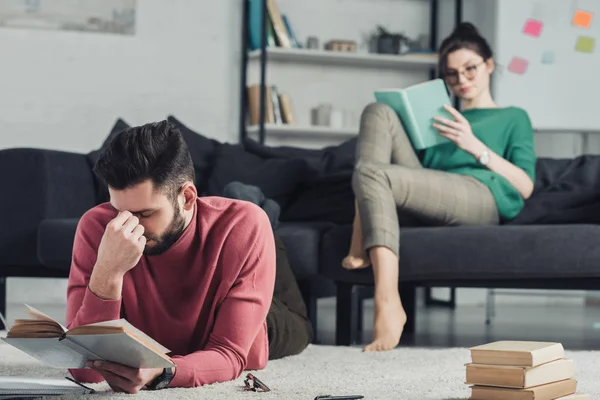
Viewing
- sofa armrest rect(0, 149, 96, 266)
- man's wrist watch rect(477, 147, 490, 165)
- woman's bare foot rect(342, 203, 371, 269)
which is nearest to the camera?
woman's bare foot rect(342, 203, 371, 269)

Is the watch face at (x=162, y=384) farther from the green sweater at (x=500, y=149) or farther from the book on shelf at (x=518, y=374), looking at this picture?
the green sweater at (x=500, y=149)

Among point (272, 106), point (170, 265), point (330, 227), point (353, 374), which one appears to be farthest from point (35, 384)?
point (272, 106)

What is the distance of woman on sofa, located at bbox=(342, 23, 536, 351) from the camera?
264 cm

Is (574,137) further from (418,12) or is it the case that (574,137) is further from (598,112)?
(418,12)

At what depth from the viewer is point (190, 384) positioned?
5.59 ft

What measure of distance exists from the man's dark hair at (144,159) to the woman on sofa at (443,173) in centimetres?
Result: 105

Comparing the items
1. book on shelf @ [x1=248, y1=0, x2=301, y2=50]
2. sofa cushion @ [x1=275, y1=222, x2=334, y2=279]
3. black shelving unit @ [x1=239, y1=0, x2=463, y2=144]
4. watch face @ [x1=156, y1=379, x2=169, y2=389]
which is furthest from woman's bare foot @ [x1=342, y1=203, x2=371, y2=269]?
book on shelf @ [x1=248, y1=0, x2=301, y2=50]

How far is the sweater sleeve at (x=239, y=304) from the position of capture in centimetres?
174

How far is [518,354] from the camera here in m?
1.60

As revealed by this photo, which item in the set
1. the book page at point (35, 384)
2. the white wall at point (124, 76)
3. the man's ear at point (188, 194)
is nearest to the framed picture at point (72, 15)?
the white wall at point (124, 76)

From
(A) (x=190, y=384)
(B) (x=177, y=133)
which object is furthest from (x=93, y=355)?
(B) (x=177, y=133)

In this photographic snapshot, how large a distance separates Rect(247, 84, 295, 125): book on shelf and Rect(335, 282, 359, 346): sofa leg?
1.98 meters

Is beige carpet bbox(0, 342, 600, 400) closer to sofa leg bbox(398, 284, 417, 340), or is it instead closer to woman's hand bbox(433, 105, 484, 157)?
woman's hand bbox(433, 105, 484, 157)

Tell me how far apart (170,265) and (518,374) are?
2.26 ft
